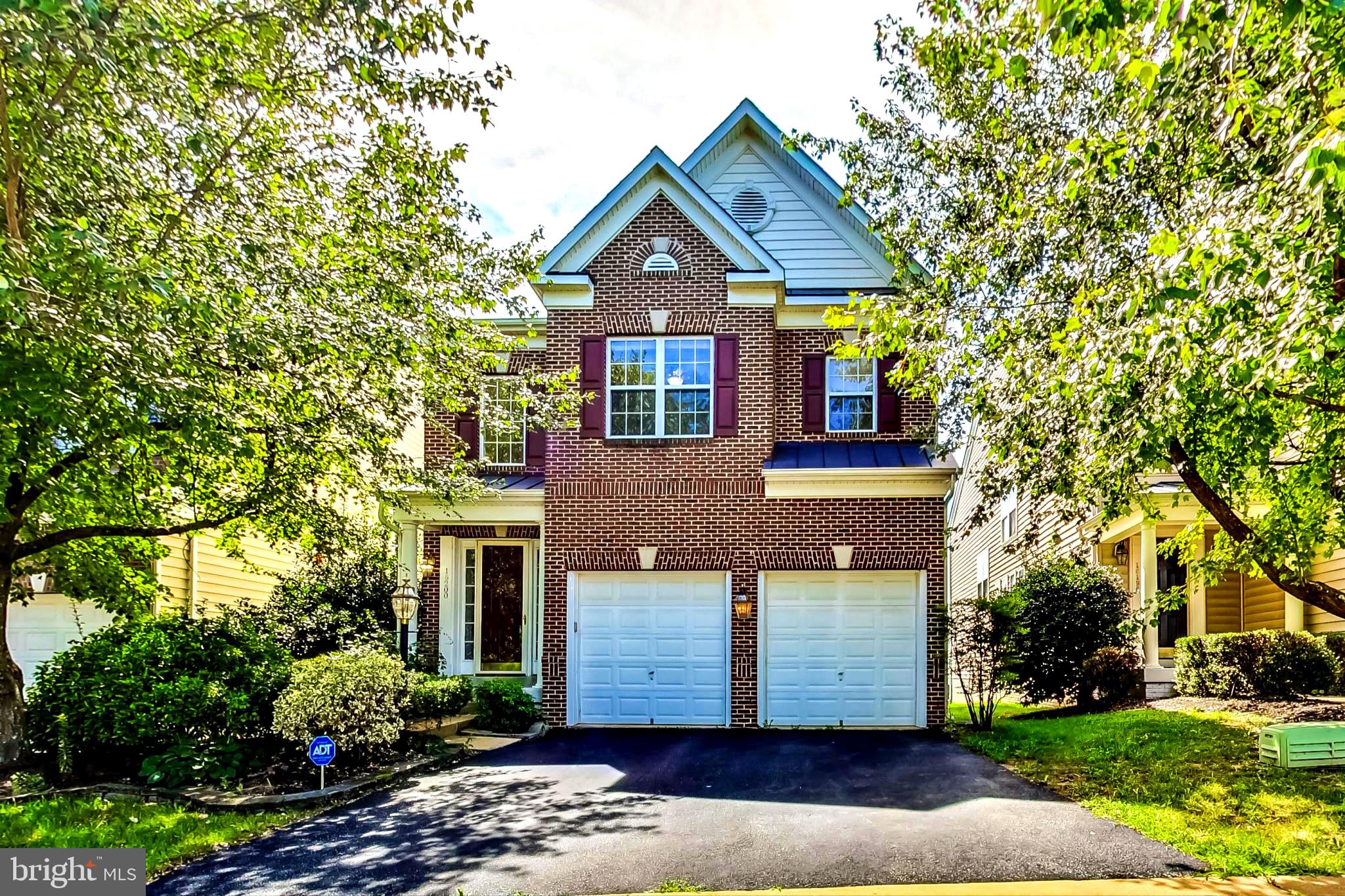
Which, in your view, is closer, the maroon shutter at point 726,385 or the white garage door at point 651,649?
the white garage door at point 651,649

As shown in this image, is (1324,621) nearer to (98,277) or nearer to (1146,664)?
(1146,664)

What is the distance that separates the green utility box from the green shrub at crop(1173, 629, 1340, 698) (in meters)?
5.35

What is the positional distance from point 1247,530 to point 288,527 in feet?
32.5

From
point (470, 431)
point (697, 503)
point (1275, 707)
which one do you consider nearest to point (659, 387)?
point (697, 503)

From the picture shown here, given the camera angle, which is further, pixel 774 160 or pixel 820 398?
pixel 774 160

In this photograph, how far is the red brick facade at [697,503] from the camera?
49.3 feet

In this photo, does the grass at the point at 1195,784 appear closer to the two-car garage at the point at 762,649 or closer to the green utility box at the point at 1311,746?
the green utility box at the point at 1311,746

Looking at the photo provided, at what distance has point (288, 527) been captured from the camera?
10984mm

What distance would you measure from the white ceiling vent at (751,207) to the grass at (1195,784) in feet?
29.8

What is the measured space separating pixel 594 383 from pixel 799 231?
4.74m

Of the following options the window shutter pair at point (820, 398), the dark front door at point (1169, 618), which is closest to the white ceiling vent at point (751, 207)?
the window shutter pair at point (820, 398)

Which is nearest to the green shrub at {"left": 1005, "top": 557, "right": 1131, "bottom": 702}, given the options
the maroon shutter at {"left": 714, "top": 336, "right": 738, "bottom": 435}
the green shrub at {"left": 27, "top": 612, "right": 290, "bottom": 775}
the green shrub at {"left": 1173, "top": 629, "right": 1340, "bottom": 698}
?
the green shrub at {"left": 1173, "top": 629, "right": 1340, "bottom": 698}

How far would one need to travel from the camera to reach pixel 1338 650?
14.9m

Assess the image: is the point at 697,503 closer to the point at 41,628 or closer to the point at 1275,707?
the point at 1275,707
